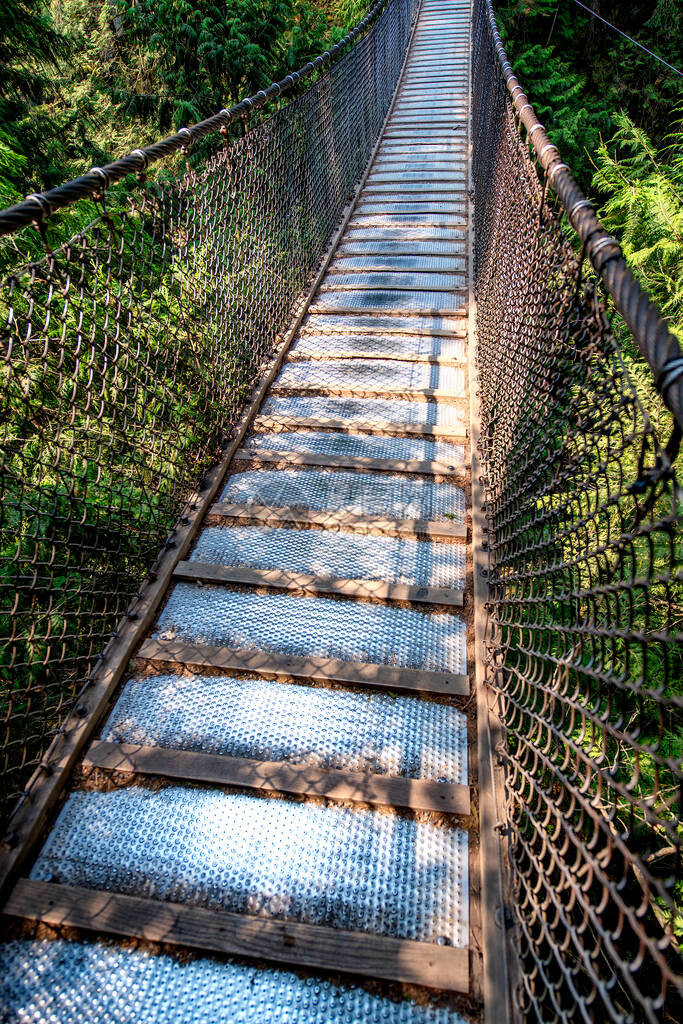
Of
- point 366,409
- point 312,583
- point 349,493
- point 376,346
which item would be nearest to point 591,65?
point 376,346

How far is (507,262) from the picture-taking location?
8.14 feet

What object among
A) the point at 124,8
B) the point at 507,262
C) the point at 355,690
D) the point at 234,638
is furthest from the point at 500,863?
the point at 124,8

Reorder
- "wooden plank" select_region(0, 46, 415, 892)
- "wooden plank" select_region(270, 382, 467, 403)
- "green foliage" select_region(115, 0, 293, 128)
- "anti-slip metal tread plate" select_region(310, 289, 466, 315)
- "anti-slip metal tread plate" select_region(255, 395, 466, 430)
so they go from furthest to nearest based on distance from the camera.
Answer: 1. "green foliage" select_region(115, 0, 293, 128)
2. "anti-slip metal tread plate" select_region(310, 289, 466, 315)
3. "wooden plank" select_region(270, 382, 467, 403)
4. "anti-slip metal tread plate" select_region(255, 395, 466, 430)
5. "wooden plank" select_region(0, 46, 415, 892)

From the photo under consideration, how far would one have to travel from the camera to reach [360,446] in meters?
2.80

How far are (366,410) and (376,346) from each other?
70cm

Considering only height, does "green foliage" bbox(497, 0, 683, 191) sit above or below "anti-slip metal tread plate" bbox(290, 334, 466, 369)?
above

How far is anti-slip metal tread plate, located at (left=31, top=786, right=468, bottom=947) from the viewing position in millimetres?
1343

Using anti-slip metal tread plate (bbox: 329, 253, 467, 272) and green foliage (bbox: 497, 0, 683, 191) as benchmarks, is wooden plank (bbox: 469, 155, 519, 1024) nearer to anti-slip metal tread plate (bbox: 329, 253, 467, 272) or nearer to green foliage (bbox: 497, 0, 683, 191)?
anti-slip metal tread plate (bbox: 329, 253, 467, 272)

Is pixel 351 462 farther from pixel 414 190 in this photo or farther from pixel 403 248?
pixel 414 190

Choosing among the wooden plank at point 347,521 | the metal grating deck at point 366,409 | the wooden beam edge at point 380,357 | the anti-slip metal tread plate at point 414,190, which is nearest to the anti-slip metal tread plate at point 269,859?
the wooden plank at point 347,521

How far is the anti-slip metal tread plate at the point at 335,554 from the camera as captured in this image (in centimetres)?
217

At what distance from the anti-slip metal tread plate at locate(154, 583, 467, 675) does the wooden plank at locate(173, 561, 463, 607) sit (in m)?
0.04

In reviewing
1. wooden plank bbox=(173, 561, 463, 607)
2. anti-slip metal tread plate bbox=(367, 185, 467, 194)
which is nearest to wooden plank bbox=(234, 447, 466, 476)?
→ wooden plank bbox=(173, 561, 463, 607)

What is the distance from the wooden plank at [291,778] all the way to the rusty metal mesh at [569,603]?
21 cm
